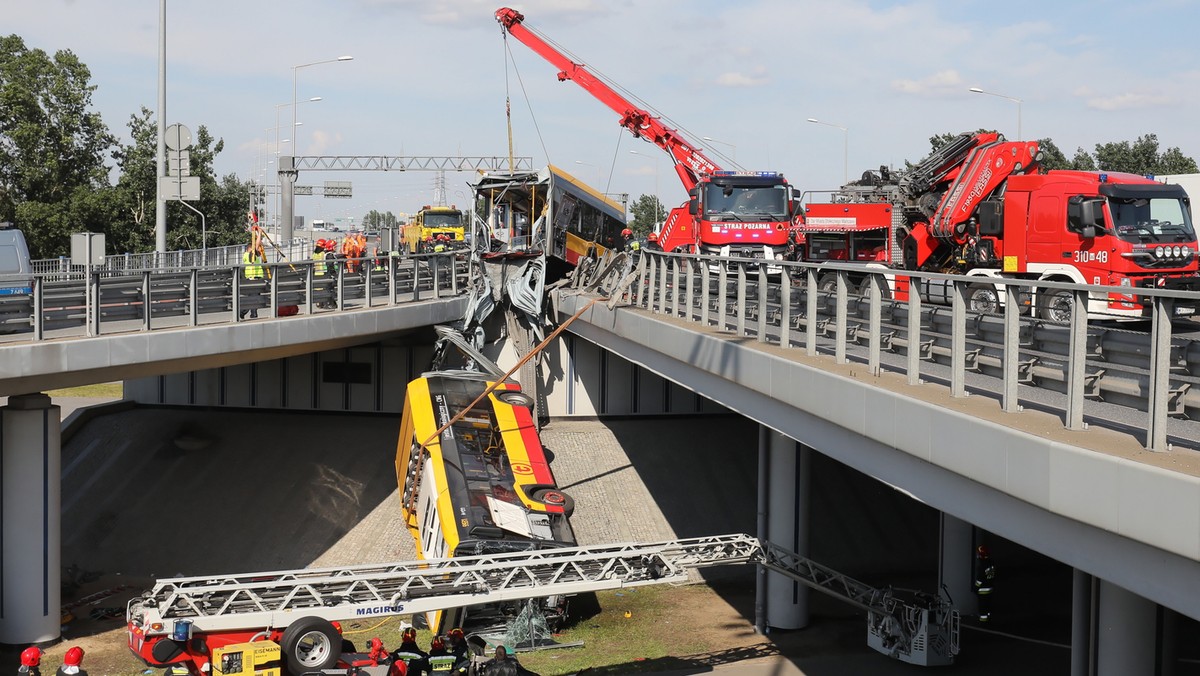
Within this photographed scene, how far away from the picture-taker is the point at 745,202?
2684 centimetres

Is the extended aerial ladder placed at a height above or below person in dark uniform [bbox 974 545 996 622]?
above

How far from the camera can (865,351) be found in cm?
1236

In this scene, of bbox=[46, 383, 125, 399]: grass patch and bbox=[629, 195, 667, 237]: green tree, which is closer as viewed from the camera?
bbox=[46, 383, 125, 399]: grass patch

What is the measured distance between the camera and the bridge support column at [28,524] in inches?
703

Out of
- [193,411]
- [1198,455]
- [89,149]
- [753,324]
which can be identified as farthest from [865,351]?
[89,149]

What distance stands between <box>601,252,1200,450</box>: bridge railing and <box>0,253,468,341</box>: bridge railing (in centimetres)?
917

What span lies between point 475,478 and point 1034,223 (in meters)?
9.89

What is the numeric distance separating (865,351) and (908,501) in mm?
14489

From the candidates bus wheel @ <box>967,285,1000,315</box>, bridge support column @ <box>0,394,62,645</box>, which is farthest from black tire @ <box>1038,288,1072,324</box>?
bridge support column @ <box>0,394,62,645</box>

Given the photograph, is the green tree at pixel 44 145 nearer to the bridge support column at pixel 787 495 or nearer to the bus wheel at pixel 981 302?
the bridge support column at pixel 787 495

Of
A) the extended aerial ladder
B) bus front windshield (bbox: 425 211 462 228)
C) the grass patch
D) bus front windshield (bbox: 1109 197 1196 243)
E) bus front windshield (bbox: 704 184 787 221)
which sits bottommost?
the grass patch

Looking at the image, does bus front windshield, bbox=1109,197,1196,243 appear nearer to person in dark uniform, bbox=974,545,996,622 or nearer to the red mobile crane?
person in dark uniform, bbox=974,545,996,622

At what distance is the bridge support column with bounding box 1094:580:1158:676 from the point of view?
9734mm

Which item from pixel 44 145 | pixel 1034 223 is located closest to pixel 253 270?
pixel 1034 223
